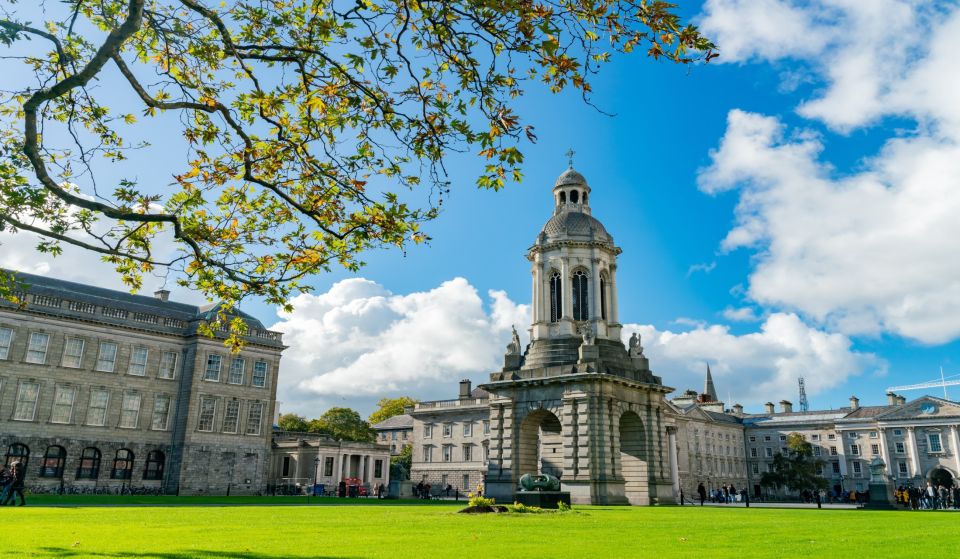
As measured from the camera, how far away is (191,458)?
53656mm

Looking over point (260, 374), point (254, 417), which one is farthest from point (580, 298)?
point (254, 417)

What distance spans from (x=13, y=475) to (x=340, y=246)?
19.1 metres

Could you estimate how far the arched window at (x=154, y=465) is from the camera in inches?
2104

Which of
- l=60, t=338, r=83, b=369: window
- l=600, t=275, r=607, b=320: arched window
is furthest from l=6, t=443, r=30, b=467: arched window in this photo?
l=600, t=275, r=607, b=320: arched window

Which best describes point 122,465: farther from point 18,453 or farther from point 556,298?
point 556,298

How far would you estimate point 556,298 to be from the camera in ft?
141

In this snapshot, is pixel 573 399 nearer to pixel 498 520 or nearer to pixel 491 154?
pixel 498 520

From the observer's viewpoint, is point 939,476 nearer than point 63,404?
No

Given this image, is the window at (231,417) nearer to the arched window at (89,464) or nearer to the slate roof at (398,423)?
the arched window at (89,464)

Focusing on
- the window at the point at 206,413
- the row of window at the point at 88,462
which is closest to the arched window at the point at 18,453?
the row of window at the point at 88,462

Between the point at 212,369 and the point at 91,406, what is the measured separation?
8.74m

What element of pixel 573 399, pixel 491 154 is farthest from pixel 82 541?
pixel 573 399

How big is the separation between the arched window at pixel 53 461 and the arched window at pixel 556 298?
35.0 metres

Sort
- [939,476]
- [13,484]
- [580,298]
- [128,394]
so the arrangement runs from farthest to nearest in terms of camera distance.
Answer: [939,476] → [128,394] → [580,298] → [13,484]
